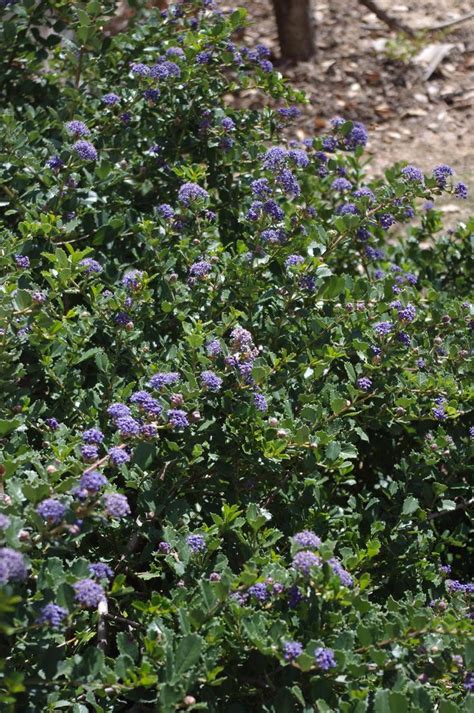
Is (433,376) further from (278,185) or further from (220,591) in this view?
(220,591)

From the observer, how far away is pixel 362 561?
2.62 metres

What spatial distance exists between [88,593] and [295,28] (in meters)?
5.90

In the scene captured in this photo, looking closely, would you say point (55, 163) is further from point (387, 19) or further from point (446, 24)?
point (446, 24)

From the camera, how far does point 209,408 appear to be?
9.02 feet

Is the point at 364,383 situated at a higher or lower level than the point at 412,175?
lower

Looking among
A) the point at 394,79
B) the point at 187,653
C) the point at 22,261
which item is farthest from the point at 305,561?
the point at 394,79

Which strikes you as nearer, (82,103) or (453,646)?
(453,646)

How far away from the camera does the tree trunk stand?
698cm

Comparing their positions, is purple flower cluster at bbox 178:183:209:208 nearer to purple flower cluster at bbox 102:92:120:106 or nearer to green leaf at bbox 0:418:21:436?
purple flower cluster at bbox 102:92:120:106

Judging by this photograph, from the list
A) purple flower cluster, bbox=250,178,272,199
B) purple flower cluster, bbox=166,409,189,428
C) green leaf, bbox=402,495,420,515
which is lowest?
green leaf, bbox=402,495,420,515

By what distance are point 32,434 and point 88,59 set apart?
1.74 m

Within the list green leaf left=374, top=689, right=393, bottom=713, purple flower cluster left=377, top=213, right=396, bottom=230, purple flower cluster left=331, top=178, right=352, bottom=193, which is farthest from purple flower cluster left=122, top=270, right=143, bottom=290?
green leaf left=374, top=689, right=393, bottom=713

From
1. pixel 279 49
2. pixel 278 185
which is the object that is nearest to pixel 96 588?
pixel 278 185

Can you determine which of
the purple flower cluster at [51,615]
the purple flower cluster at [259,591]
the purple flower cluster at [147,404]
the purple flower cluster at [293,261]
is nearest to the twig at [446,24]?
the purple flower cluster at [293,261]
